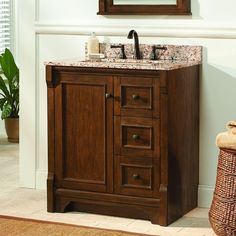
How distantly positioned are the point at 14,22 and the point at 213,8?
9.43ft

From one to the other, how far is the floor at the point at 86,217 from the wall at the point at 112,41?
158 millimetres

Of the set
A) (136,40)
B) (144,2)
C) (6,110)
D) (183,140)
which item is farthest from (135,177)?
(6,110)

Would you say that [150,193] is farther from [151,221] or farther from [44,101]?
[44,101]

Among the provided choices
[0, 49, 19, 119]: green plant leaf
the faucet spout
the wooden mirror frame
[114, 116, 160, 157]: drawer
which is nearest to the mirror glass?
the wooden mirror frame

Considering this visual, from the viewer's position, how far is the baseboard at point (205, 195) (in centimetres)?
455

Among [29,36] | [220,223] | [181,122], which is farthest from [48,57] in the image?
[220,223]

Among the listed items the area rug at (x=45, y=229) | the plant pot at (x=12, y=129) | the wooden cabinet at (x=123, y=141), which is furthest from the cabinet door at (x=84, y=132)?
the plant pot at (x=12, y=129)

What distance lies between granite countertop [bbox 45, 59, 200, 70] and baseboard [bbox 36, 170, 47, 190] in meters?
0.87

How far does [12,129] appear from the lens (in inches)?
259

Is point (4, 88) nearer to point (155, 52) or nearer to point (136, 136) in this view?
point (155, 52)

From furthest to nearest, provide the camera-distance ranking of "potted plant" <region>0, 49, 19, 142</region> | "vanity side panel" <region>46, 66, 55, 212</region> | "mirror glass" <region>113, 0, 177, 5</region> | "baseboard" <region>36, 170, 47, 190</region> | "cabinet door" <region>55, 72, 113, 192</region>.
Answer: "potted plant" <region>0, 49, 19, 142</region>
"baseboard" <region>36, 170, 47, 190</region>
"mirror glass" <region>113, 0, 177, 5</region>
"vanity side panel" <region>46, 66, 55, 212</region>
"cabinet door" <region>55, 72, 113, 192</region>

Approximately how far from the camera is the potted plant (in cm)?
649

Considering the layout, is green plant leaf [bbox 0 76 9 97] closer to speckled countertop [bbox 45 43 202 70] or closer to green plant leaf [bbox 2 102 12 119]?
green plant leaf [bbox 2 102 12 119]

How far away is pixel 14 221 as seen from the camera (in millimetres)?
4238
